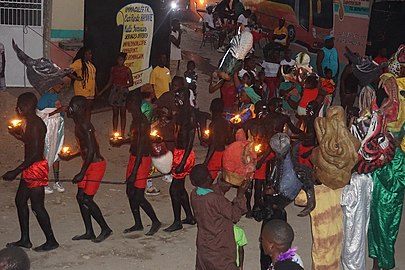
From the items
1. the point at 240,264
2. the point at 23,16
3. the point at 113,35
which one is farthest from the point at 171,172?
the point at 23,16

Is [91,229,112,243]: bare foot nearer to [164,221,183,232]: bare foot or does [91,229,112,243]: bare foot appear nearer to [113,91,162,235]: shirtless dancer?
[113,91,162,235]: shirtless dancer

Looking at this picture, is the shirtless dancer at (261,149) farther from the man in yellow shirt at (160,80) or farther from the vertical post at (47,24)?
the vertical post at (47,24)

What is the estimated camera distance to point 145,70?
16344 millimetres

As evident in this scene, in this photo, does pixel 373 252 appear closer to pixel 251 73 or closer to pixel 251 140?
pixel 251 140

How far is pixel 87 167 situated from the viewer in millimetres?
8102

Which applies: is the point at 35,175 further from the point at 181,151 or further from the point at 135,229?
the point at 181,151

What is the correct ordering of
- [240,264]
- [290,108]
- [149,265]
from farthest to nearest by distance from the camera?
[290,108] → [149,265] → [240,264]

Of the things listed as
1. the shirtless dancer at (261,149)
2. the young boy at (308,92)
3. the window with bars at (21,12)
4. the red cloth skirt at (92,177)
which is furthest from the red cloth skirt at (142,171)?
the window with bars at (21,12)

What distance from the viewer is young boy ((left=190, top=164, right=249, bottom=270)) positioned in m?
6.32

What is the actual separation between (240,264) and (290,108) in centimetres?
623

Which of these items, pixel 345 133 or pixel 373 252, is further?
pixel 373 252

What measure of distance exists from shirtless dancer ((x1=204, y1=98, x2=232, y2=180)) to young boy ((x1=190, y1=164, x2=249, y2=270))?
93.4 inches

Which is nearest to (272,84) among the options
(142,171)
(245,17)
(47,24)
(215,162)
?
(47,24)

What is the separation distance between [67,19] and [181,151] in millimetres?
7982
